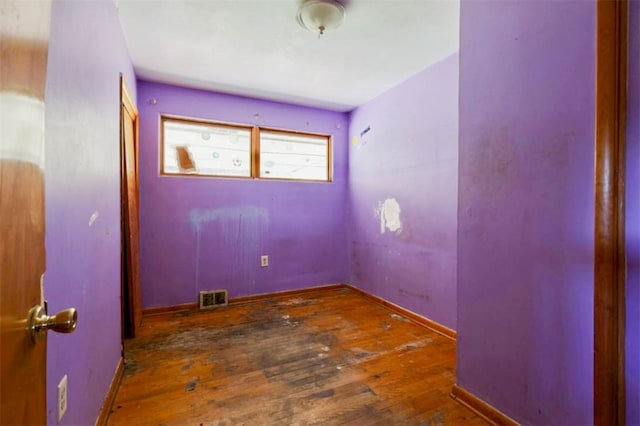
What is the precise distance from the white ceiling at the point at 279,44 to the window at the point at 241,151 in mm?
465

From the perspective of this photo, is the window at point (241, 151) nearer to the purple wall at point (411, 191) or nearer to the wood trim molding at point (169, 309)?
the purple wall at point (411, 191)

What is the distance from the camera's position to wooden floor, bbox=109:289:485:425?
159 cm

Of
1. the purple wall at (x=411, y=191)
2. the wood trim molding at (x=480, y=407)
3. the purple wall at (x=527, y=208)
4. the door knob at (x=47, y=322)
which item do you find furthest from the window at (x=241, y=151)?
the door knob at (x=47, y=322)

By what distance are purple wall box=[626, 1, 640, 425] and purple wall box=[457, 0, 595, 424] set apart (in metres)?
0.11

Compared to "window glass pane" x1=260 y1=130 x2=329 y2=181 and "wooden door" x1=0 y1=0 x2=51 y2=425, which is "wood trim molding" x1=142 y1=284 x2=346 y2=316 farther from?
"wooden door" x1=0 y1=0 x2=51 y2=425

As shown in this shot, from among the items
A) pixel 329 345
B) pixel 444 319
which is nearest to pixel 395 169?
pixel 444 319

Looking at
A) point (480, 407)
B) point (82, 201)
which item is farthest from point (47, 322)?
point (480, 407)

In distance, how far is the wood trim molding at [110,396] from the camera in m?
1.48

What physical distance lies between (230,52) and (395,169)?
1911mm

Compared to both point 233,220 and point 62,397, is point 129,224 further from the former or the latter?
point 62,397

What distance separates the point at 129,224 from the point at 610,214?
9.66ft

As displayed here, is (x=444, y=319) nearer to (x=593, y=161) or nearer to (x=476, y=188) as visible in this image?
(x=476, y=188)

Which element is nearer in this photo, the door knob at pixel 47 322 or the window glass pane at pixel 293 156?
the door knob at pixel 47 322

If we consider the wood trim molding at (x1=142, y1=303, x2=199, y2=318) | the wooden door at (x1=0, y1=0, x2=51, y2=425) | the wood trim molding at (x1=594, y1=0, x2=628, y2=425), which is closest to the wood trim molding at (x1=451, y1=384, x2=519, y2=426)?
the wood trim molding at (x1=594, y1=0, x2=628, y2=425)
